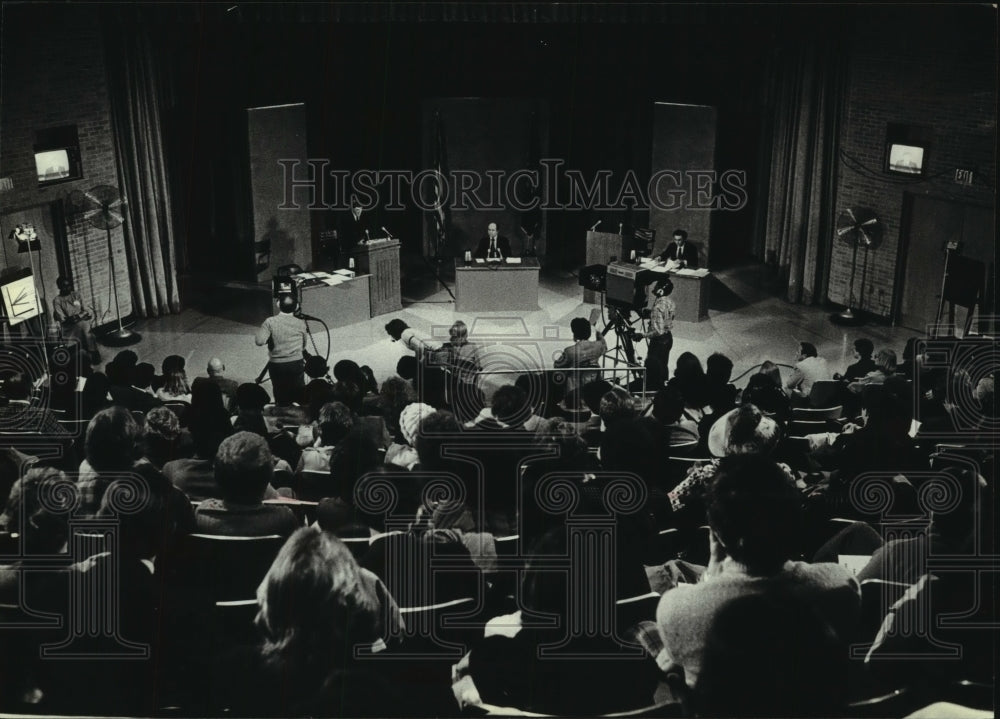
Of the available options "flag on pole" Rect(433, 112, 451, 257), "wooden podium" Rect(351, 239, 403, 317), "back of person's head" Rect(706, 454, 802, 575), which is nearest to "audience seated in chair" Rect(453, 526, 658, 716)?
"back of person's head" Rect(706, 454, 802, 575)

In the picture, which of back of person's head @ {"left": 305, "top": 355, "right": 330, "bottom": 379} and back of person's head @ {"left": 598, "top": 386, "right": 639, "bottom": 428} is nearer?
back of person's head @ {"left": 598, "top": 386, "right": 639, "bottom": 428}

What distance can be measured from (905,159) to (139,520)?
992 cm

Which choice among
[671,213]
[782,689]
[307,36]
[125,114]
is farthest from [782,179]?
[782,689]

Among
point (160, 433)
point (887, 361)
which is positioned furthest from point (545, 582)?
point (887, 361)

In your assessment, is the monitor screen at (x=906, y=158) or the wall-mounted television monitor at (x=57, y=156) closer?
the wall-mounted television monitor at (x=57, y=156)

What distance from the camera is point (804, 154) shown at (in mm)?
13422

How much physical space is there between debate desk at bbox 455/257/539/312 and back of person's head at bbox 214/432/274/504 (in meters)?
7.60

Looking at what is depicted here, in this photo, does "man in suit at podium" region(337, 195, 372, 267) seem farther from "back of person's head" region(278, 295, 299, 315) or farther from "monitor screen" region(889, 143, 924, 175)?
"monitor screen" region(889, 143, 924, 175)

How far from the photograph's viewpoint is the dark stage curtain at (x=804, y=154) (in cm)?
1288

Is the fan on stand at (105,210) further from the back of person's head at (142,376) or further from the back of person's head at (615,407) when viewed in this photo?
the back of person's head at (615,407)

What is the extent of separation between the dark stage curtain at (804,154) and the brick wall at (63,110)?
856 cm

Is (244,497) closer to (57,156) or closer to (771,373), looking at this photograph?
(771,373)

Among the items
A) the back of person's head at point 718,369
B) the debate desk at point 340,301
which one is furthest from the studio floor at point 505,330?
the back of person's head at point 718,369

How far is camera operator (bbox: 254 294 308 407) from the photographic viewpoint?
9.60 m
